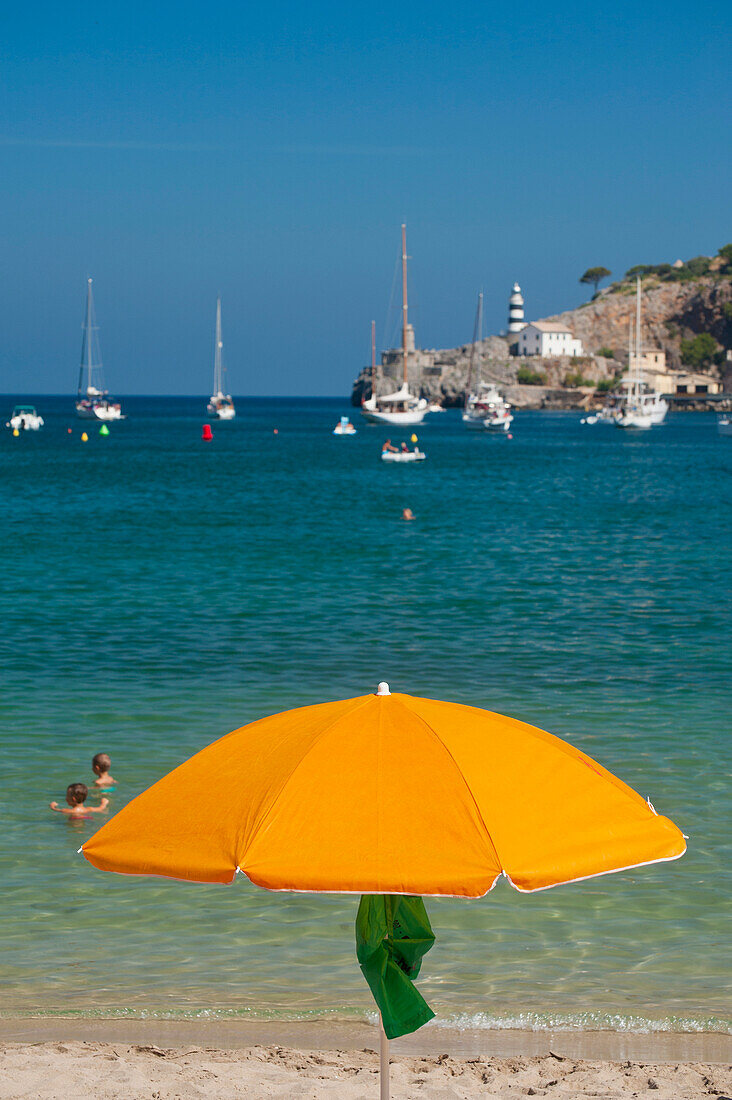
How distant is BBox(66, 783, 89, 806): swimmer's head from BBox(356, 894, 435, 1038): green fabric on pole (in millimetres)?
6044

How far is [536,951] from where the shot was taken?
26.2 ft

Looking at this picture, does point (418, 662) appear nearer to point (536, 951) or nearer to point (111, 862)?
point (536, 951)

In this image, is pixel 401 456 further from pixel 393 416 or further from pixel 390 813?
pixel 390 813

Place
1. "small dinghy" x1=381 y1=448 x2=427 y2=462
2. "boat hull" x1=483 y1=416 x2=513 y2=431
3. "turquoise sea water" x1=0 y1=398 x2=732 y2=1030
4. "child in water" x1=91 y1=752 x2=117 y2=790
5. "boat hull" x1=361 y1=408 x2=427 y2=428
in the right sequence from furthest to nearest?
"boat hull" x1=361 y1=408 x2=427 y2=428
"boat hull" x1=483 y1=416 x2=513 y2=431
"small dinghy" x1=381 y1=448 x2=427 y2=462
"child in water" x1=91 y1=752 x2=117 y2=790
"turquoise sea water" x1=0 y1=398 x2=732 y2=1030

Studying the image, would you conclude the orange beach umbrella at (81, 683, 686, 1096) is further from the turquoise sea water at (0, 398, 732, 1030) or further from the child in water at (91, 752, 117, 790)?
the child in water at (91, 752, 117, 790)

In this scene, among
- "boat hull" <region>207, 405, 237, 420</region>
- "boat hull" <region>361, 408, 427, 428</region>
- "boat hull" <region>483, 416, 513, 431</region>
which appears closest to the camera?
"boat hull" <region>483, 416, 513, 431</region>

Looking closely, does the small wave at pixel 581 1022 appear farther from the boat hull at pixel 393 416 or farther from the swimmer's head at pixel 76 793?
the boat hull at pixel 393 416

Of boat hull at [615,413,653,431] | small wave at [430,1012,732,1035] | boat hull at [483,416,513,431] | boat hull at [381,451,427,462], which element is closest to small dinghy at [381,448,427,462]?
boat hull at [381,451,427,462]

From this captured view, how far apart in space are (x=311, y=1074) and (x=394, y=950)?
6.60 ft

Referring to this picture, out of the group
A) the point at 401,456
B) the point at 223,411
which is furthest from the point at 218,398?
the point at 401,456

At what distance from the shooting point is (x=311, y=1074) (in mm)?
6285

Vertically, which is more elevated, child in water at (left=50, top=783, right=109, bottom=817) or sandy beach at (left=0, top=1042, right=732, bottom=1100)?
child in water at (left=50, top=783, right=109, bottom=817)

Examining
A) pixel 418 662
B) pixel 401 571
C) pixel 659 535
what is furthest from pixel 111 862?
A: pixel 659 535

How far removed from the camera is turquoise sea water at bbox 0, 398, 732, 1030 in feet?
24.9
